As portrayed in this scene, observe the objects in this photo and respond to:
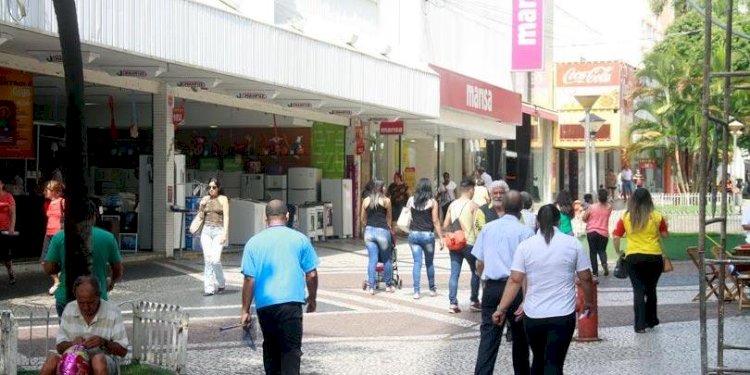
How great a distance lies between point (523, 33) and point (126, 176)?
15978 millimetres

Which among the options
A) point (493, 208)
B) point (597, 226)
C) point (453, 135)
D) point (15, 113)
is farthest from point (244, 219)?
point (453, 135)

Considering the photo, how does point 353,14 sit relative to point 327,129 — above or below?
above

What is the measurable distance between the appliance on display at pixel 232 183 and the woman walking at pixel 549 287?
2170cm

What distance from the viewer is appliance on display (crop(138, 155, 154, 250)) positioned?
78.7 ft

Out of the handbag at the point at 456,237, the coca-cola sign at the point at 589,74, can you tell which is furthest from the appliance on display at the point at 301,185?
the coca-cola sign at the point at 589,74

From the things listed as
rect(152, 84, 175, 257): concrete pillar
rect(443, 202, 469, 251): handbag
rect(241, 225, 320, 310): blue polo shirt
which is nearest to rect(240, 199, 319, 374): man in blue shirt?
rect(241, 225, 320, 310): blue polo shirt

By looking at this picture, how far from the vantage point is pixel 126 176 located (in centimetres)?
2712

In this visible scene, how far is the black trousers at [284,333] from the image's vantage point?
29.7 ft

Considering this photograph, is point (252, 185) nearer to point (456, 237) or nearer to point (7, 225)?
point (7, 225)

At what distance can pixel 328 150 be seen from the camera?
32.3m

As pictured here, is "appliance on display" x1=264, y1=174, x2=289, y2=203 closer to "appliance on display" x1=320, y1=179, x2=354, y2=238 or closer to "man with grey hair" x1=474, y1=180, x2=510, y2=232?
"appliance on display" x1=320, y1=179, x2=354, y2=238

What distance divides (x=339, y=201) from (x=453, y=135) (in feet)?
31.9

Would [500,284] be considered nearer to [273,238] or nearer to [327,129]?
[273,238]

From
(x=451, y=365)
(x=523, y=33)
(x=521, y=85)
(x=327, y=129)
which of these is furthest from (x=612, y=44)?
(x=451, y=365)
